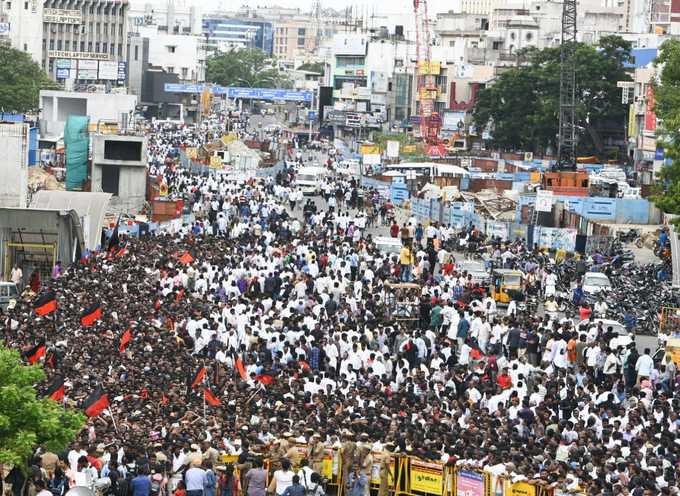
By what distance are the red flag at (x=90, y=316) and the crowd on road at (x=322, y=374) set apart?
5.0 inches

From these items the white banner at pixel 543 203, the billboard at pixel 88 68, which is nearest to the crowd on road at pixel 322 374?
the white banner at pixel 543 203

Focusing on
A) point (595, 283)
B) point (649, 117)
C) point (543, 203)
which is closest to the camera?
point (595, 283)

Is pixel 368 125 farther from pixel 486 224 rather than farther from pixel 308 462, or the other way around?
pixel 308 462

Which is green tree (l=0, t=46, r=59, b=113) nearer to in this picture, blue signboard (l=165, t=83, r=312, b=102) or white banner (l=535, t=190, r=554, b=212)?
blue signboard (l=165, t=83, r=312, b=102)

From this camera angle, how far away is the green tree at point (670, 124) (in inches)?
1762

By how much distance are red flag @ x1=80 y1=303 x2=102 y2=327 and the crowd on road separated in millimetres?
128

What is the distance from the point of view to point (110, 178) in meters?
61.2

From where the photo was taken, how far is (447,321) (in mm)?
33000

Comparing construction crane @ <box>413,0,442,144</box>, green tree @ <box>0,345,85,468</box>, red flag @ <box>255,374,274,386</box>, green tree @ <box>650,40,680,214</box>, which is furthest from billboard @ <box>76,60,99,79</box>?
green tree @ <box>0,345,85,468</box>

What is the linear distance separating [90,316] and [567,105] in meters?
51.8

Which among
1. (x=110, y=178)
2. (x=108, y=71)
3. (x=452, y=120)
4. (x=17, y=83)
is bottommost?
(x=110, y=178)

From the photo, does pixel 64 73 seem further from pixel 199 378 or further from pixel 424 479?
pixel 424 479

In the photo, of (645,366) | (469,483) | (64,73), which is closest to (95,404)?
(469,483)

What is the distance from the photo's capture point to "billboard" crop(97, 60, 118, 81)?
4818 inches
